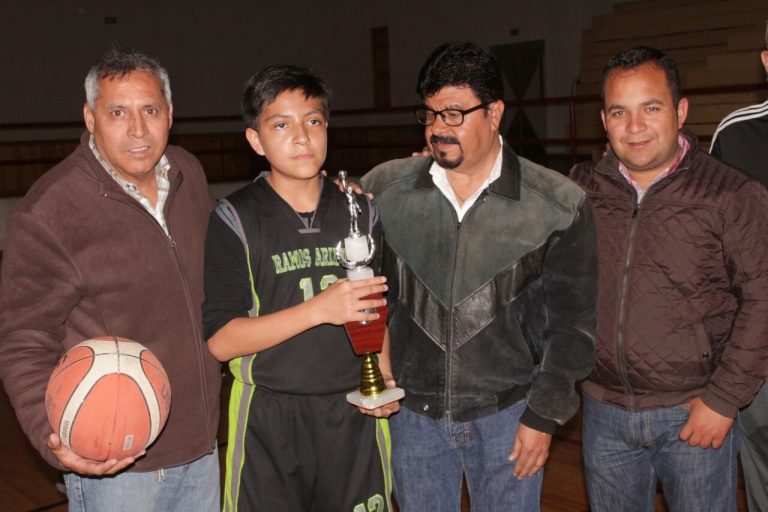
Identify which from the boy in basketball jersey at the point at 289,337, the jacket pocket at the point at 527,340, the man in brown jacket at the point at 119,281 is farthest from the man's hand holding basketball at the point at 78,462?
the jacket pocket at the point at 527,340

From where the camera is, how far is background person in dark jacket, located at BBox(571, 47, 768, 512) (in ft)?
7.47

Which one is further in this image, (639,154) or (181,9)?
(181,9)

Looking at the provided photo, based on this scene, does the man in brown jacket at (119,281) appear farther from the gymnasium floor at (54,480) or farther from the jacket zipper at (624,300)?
Answer: the gymnasium floor at (54,480)

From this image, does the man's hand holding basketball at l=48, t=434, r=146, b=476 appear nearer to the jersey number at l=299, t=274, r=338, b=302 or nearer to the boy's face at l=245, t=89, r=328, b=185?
the jersey number at l=299, t=274, r=338, b=302

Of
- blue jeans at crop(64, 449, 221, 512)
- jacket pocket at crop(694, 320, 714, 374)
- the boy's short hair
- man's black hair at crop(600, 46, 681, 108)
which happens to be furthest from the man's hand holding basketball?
man's black hair at crop(600, 46, 681, 108)

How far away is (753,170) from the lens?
2.72 metres

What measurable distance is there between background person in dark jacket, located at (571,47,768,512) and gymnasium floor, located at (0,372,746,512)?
1.35 m

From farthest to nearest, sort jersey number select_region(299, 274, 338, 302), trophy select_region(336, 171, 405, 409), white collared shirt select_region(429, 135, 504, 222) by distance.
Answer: white collared shirt select_region(429, 135, 504, 222), jersey number select_region(299, 274, 338, 302), trophy select_region(336, 171, 405, 409)

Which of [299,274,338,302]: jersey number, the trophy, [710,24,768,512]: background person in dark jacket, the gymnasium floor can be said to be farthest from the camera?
the gymnasium floor

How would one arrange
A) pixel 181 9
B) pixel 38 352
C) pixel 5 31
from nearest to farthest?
pixel 38 352 < pixel 5 31 < pixel 181 9

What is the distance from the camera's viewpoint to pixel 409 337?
2.35 meters

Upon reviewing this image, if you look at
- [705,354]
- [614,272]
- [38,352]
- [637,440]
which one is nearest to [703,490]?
[637,440]

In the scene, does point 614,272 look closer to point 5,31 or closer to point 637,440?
point 637,440

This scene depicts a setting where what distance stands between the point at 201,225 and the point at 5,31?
12.3m
